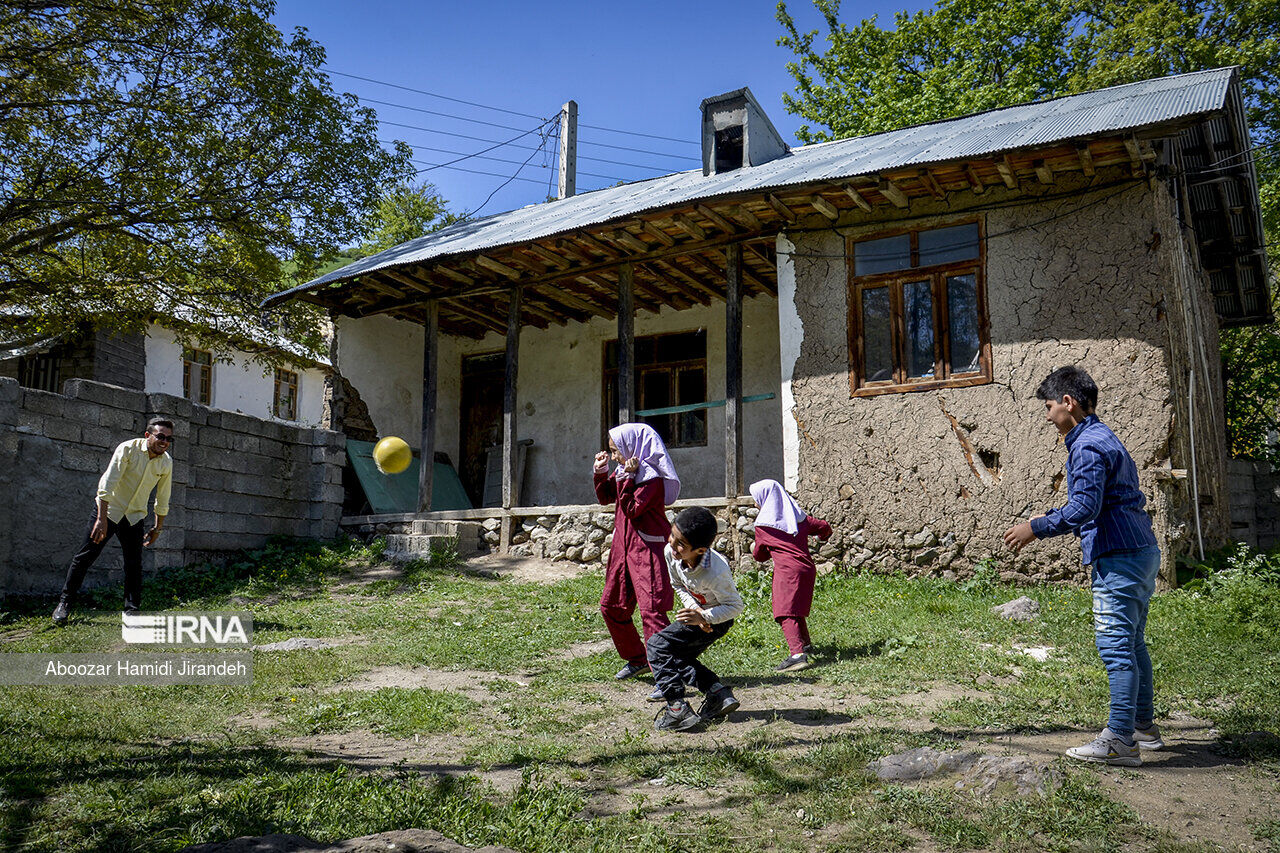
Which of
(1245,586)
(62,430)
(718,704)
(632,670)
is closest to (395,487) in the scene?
(62,430)

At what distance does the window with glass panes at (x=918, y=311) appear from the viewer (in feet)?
28.2

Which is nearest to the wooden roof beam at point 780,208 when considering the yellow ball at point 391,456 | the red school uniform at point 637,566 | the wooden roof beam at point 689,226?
the wooden roof beam at point 689,226

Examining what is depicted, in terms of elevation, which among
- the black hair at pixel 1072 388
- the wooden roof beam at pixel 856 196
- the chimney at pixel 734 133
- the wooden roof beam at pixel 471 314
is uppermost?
the chimney at pixel 734 133

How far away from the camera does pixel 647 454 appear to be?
540cm

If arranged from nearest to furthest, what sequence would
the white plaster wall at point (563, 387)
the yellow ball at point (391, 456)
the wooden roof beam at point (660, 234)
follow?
the yellow ball at point (391, 456) < the wooden roof beam at point (660, 234) < the white plaster wall at point (563, 387)

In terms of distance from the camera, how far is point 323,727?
4.32 meters

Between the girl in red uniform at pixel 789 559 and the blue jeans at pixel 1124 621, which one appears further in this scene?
the girl in red uniform at pixel 789 559

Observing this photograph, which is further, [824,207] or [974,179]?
[824,207]

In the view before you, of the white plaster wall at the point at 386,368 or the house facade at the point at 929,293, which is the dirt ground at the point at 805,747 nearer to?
the house facade at the point at 929,293

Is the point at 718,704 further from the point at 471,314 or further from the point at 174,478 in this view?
the point at 471,314

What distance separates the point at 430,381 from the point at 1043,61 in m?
15.9

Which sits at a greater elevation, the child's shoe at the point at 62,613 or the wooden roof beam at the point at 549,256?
the wooden roof beam at the point at 549,256

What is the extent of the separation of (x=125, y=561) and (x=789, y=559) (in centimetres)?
502

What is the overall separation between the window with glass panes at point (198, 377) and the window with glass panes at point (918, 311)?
17.5 metres
